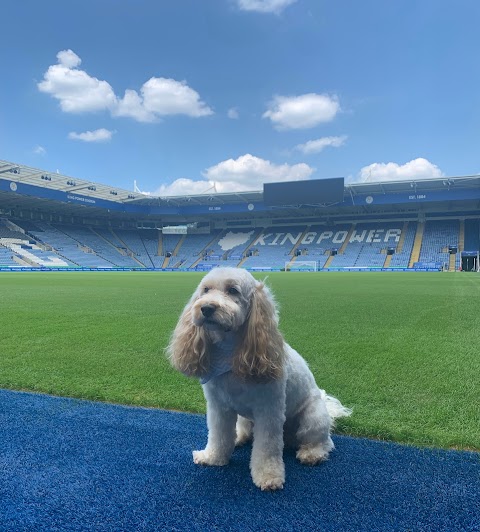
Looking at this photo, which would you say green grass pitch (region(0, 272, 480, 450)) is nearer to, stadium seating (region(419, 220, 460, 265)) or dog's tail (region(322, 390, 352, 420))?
dog's tail (region(322, 390, 352, 420))

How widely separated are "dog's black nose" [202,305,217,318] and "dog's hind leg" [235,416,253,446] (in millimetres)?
1060

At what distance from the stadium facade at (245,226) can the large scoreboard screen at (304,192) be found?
4.5 inches

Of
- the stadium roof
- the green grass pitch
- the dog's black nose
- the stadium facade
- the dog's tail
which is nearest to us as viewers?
the dog's black nose

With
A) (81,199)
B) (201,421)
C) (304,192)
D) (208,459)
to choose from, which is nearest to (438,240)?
(304,192)

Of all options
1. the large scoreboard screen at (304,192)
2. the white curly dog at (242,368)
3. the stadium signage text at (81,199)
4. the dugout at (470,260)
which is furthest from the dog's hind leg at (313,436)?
the stadium signage text at (81,199)

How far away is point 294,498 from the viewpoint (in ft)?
6.93

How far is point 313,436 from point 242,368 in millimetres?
732

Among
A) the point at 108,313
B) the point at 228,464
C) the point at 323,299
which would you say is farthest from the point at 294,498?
the point at 323,299

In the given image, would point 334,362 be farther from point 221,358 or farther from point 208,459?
point 221,358

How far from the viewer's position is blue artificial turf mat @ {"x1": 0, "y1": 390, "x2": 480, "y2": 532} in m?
1.91

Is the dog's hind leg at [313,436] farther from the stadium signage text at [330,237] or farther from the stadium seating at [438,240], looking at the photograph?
the stadium signage text at [330,237]

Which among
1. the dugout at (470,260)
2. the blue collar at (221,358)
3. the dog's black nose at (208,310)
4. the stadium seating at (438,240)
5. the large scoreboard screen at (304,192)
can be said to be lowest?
the dugout at (470,260)

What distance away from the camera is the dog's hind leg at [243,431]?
2.84 metres

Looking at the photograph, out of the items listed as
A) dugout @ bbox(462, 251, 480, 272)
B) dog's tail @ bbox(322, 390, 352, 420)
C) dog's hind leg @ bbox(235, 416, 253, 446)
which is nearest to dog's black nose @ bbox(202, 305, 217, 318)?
→ dog's hind leg @ bbox(235, 416, 253, 446)
